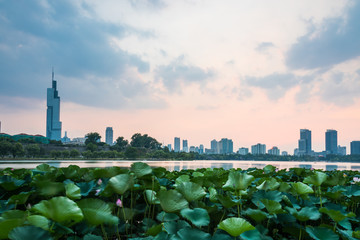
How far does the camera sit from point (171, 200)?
1204 millimetres

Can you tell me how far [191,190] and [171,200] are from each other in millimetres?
188

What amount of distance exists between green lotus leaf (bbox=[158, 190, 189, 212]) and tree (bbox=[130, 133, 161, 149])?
118 metres

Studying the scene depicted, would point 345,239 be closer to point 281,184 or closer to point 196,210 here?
point 281,184

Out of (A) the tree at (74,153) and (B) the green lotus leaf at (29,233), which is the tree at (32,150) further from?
(B) the green lotus leaf at (29,233)

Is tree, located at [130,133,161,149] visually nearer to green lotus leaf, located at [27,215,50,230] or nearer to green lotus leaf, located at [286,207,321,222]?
green lotus leaf, located at [286,207,321,222]

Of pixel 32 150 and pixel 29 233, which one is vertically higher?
pixel 29 233

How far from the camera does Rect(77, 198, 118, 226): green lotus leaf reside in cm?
102

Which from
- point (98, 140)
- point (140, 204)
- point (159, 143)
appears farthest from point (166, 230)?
point (159, 143)

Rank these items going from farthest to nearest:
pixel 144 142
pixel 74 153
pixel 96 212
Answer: pixel 144 142
pixel 74 153
pixel 96 212

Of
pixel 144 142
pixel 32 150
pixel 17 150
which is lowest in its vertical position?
pixel 32 150

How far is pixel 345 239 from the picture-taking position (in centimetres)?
126

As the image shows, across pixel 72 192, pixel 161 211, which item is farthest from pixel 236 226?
pixel 72 192

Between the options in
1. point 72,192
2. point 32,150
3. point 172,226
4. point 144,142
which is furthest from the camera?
point 144,142

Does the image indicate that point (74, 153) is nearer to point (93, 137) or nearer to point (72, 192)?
point (93, 137)
